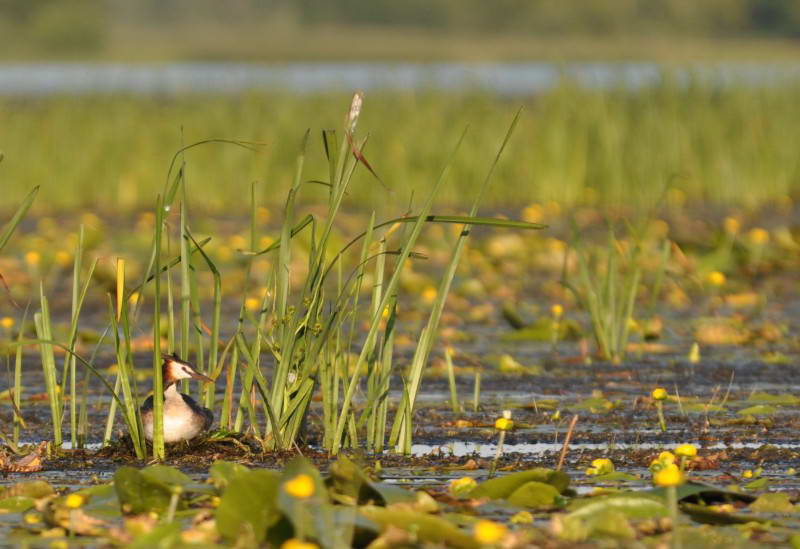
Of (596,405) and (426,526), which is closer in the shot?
(426,526)

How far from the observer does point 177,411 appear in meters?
3.88

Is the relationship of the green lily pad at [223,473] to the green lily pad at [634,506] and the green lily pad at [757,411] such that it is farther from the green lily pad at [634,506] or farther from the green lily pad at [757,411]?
the green lily pad at [757,411]

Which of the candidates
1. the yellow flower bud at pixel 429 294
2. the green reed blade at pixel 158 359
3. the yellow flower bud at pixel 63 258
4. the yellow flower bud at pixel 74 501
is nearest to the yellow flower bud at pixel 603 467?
the green reed blade at pixel 158 359

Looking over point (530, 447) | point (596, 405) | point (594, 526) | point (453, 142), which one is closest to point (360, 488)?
point (594, 526)

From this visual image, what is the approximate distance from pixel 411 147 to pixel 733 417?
25.1 ft

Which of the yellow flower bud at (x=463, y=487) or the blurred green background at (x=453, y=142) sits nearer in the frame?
the yellow flower bud at (x=463, y=487)

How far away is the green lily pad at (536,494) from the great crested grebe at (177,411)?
98cm

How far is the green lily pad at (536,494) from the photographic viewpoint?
3.32 m

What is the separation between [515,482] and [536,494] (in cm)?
6

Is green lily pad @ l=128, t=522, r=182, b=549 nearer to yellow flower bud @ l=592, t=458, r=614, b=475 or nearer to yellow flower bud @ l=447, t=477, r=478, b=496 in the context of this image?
yellow flower bud @ l=447, t=477, r=478, b=496

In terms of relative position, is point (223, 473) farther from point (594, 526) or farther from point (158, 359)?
point (594, 526)

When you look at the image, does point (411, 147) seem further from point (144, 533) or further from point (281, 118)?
point (144, 533)

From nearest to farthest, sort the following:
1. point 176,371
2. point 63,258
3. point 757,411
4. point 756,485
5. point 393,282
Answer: point 756,485
point 393,282
point 176,371
point 757,411
point 63,258

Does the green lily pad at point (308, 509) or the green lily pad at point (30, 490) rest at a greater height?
the green lily pad at point (308, 509)
